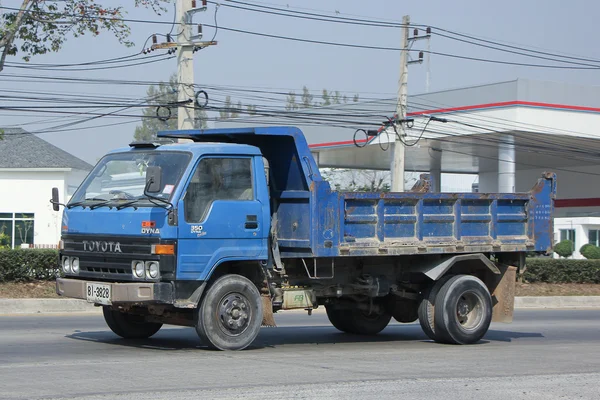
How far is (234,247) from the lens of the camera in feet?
34.9

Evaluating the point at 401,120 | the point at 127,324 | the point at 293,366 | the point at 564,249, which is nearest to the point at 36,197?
the point at 401,120

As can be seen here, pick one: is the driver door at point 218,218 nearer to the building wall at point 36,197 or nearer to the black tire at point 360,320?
the black tire at point 360,320

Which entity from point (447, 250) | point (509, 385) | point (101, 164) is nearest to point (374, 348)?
point (447, 250)

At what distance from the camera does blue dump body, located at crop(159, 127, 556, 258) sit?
1110 cm

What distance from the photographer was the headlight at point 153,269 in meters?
10.1

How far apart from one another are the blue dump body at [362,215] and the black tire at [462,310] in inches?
19.1

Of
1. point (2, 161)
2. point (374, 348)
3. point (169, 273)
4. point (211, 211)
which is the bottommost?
point (374, 348)

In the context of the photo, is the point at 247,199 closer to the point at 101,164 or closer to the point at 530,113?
the point at 101,164

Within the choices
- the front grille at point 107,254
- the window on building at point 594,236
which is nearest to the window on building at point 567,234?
the window on building at point 594,236

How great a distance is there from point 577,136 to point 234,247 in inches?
1014

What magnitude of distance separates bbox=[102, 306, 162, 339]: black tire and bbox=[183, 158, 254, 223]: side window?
80.7 inches

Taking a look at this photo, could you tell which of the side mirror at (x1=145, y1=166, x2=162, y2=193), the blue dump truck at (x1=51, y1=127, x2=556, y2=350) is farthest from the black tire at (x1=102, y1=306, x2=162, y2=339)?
the side mirror at (x1=145, y1=166, x2=162, y2=193)

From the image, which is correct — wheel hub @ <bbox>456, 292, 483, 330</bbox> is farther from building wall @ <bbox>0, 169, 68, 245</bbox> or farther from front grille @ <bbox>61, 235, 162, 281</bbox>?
building wall @ <bbox>0, 169, 68, 245</bbox>

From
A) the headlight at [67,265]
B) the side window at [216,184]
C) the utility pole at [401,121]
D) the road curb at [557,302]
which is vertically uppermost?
the utility pole at [401,121]
